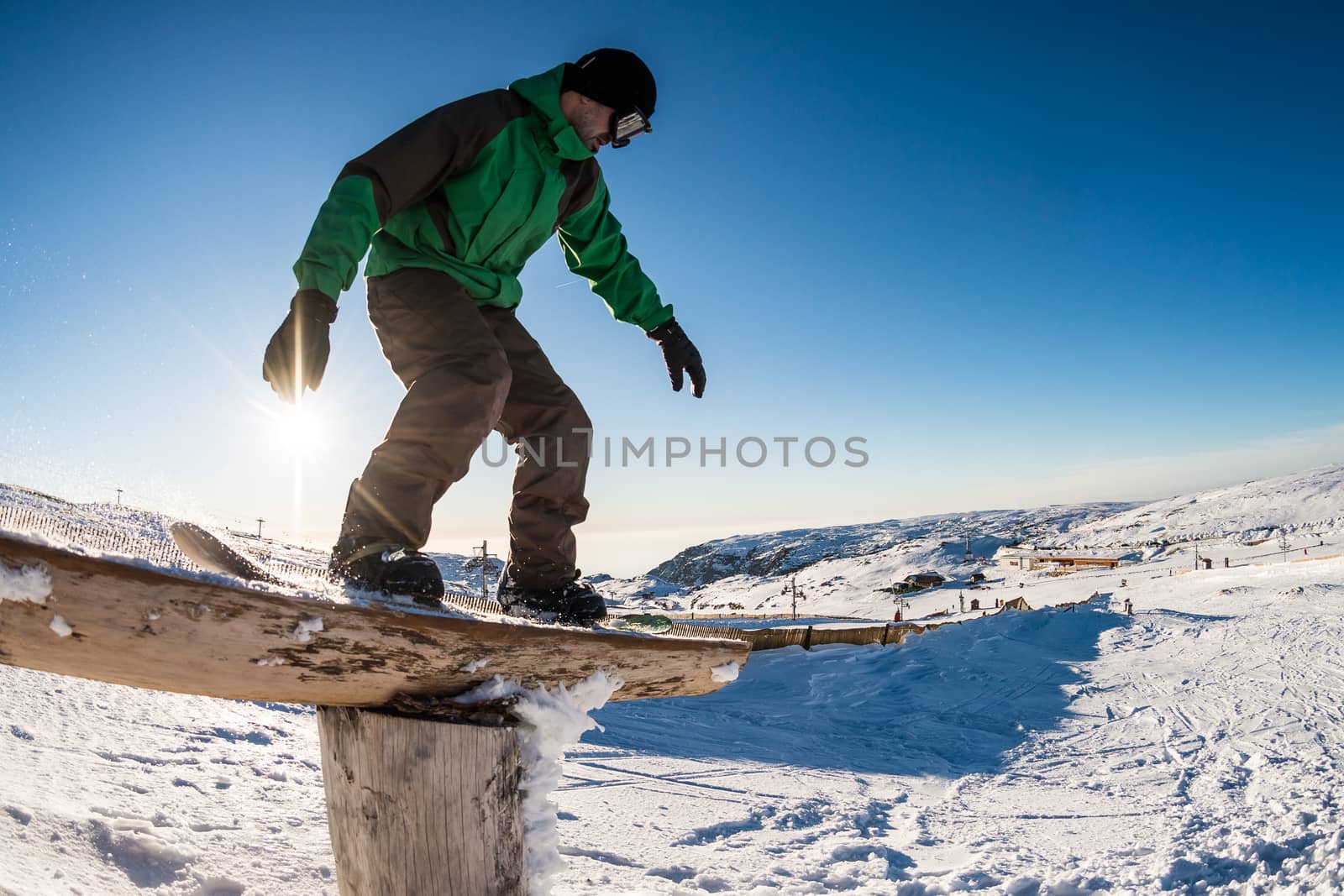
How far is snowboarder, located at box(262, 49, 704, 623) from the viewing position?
61.0 inches

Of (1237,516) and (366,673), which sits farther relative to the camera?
(1237,516)

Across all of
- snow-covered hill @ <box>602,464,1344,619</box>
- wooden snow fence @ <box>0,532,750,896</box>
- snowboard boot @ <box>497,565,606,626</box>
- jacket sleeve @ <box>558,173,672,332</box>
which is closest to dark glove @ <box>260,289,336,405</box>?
wooden snow fence @ <box>0,532,750,896</box>

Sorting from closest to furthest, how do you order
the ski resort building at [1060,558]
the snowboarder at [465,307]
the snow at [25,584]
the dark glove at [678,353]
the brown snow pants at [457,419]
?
1. the snow at [25,584]
2. the snowboarder at [465,307]
3. the brown snow pants at [457,419]
4. the dark glove at [678,353]
5. the ski resort building at [1060,558]

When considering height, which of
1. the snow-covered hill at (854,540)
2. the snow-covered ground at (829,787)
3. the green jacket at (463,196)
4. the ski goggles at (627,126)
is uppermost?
the ski goggles at (627,126)

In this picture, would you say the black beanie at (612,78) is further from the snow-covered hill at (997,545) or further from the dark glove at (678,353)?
the snow-covered hill at (997,545)

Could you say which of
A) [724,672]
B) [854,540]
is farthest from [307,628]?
[854,540]

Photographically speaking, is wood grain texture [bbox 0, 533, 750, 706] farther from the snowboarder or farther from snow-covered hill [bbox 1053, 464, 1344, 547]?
snow-covered hill [bbox 1053, 464, 1344, 547]

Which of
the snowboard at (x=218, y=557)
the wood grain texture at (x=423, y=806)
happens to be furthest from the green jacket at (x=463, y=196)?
the wood grain texture at (x=423, y=806)

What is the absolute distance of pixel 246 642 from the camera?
97 cm

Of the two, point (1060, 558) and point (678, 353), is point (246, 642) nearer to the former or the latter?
point (678, 353)

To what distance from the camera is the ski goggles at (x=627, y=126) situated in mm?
2066

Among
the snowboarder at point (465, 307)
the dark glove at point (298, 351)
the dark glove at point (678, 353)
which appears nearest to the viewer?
the dark glove at point (298, 351)

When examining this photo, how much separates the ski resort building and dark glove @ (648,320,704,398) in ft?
135

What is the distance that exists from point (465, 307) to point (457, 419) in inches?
13.2
